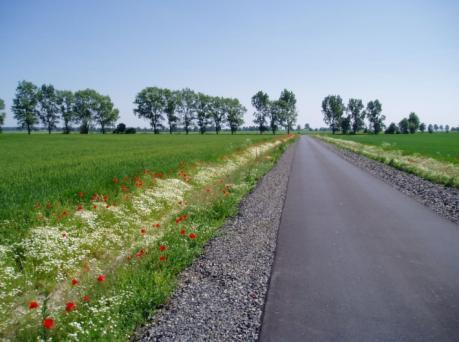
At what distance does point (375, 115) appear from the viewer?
148750mm

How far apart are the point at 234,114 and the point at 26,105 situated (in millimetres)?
77323

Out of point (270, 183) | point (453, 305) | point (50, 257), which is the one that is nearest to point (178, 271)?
point (50, 257)

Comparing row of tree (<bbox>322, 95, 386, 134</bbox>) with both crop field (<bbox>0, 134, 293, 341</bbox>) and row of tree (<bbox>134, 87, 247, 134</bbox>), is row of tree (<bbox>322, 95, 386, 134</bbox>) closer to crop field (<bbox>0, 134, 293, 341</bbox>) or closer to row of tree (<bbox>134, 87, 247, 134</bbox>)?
row of tree (<bbox>134, 87, 247, 134</bbox>)

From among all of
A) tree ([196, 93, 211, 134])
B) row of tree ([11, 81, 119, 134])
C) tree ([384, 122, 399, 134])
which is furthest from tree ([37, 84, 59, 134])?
tree ([384, 122, 399, 134])

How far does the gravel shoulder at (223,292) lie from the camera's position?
4.28 metres

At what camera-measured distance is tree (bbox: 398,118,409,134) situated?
152 metres

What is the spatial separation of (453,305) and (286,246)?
353 cm

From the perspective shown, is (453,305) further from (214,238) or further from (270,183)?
(270,183)

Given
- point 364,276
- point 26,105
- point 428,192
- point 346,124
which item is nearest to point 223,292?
point 364,276

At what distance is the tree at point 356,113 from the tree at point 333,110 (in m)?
4.40

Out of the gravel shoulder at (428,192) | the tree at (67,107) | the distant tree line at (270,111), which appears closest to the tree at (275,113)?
the distant tree line at (270,111)

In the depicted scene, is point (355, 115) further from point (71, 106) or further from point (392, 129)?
point (71, 106)

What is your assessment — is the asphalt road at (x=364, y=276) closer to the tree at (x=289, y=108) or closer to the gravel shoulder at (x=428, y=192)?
the gravel shoulder at (x=428, y=192)

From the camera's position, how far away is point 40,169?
51.6 ft
